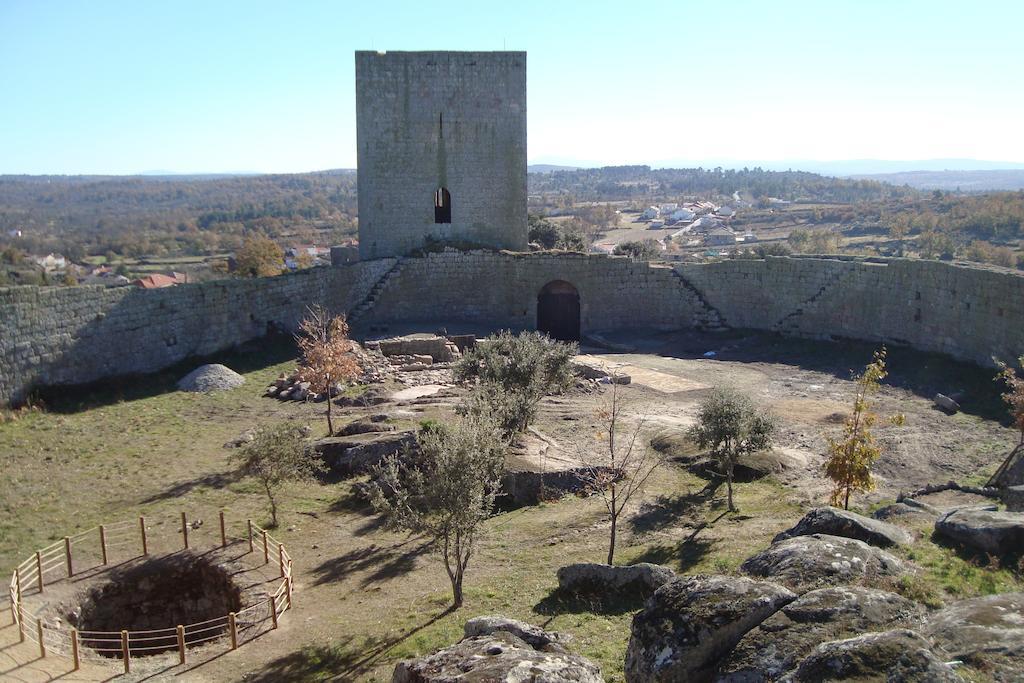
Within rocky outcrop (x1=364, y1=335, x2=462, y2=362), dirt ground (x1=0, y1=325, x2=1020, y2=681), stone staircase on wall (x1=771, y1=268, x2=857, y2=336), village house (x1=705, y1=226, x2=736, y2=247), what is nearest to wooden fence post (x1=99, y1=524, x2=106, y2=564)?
dirt ground (x1=0, y1=325, x2=1020, y2=681)

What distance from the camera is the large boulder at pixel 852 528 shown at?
8406mm

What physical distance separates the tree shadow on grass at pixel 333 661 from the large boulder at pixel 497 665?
2163mm

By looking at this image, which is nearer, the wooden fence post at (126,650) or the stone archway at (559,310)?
the wooden fence post at (126,650)

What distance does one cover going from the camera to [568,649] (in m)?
7.35

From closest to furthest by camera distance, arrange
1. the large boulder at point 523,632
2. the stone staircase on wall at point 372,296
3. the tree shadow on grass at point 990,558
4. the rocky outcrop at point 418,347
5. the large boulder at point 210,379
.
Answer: the large boulder at point 523,632, the tree shadow on grass at point 990,558, the large boulder at point 210,379, the rocky outcrop at point 418,347, the stone staircase on wall at point 372,296

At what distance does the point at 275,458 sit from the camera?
1289 centimetres

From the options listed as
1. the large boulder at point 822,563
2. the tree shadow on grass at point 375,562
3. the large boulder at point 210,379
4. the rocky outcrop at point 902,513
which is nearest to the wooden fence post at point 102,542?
the tree shadow on grass at point 375,562

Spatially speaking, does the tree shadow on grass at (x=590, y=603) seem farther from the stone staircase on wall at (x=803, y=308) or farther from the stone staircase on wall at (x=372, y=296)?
the stone staircase on wall at (x=803, y=308)

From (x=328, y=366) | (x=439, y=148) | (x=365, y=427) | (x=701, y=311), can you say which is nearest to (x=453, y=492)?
(x=365, y=427)

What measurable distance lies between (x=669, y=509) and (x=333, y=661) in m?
5.64

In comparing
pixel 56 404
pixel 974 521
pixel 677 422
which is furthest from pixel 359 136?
pixel 974 521

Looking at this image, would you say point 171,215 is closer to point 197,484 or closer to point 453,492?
point 197,484

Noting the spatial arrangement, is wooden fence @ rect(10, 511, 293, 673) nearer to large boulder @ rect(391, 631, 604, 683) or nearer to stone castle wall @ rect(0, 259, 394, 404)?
large boulder @ rect(391, 631, 604, 683)

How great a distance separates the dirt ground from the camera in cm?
Answer: 928
